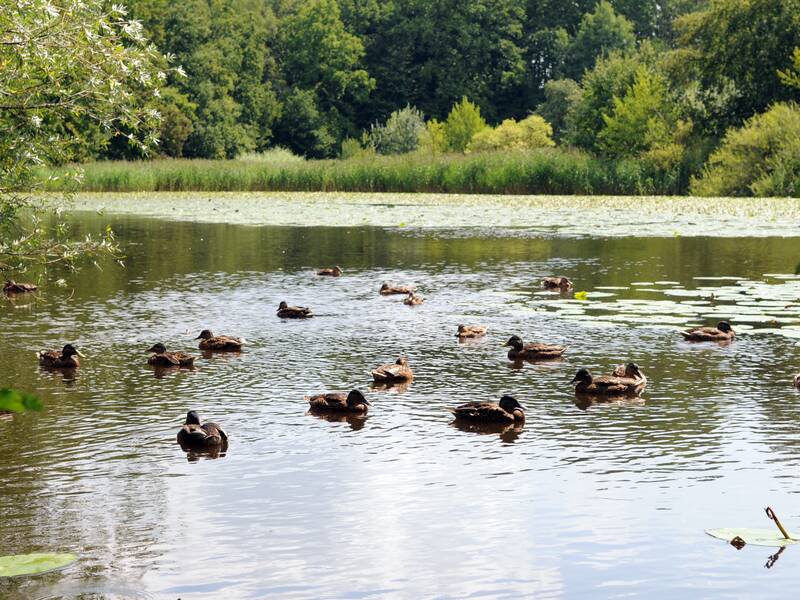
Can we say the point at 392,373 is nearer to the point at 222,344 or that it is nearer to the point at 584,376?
the point at 584,376

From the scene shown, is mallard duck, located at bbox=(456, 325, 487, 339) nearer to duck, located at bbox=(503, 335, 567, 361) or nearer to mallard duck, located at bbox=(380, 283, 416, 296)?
duck, located at bbox=(503, 335, 567, 361)

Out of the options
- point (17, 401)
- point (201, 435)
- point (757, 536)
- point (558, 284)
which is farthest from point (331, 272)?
point (17, 401)

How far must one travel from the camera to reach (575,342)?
A: 49.3ft

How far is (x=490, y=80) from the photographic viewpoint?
102 metres

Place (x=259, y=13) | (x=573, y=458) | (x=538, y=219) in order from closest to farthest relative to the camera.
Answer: (x=573, y=458) < (x=538, y=219) < (x=259, y=13)

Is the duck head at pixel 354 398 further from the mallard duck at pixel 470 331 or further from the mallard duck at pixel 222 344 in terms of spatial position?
the mallard duck at pixel 470 331

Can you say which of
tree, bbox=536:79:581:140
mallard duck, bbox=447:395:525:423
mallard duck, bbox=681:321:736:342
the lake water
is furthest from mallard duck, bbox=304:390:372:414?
tree, bbox=536:79:581:140

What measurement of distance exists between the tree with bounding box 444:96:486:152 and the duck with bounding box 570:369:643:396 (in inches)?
2804

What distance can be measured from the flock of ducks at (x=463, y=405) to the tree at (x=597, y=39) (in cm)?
8645

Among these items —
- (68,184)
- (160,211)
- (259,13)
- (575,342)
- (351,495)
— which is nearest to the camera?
(351,495)

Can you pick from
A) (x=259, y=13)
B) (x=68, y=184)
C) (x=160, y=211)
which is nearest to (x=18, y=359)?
(x=68, y=184)

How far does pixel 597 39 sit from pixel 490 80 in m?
9.18

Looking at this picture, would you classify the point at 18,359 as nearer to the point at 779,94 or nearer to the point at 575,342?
the point at 575,342

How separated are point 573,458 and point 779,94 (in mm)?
50501
